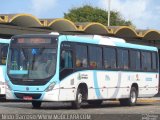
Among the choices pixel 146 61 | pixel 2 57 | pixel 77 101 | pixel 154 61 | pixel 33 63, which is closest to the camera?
pixel 33 63

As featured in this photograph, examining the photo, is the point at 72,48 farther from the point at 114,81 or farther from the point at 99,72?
the point at 114,81

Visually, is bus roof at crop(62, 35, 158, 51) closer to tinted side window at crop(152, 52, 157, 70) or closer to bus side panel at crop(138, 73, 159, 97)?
Answer: bus side panel at crop(138, 73, 159, 97)

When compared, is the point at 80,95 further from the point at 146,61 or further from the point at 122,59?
the point at 146,61

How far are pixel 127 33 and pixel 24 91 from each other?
24.9 meters

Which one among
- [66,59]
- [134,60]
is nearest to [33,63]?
[66,59]

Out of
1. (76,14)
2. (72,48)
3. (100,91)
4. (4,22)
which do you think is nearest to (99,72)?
(100,91)

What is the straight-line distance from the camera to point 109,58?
25234 millimetres

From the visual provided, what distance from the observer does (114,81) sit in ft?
84.2

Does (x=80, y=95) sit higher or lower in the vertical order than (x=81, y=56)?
lower

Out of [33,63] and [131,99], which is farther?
[131,99]

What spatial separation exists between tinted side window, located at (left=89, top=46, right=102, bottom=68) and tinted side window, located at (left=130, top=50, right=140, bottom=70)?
3.03 metres

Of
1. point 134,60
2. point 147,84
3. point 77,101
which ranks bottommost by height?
point 77,101

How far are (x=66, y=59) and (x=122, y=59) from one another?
16.2 ft

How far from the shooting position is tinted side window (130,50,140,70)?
27250 millimetres
